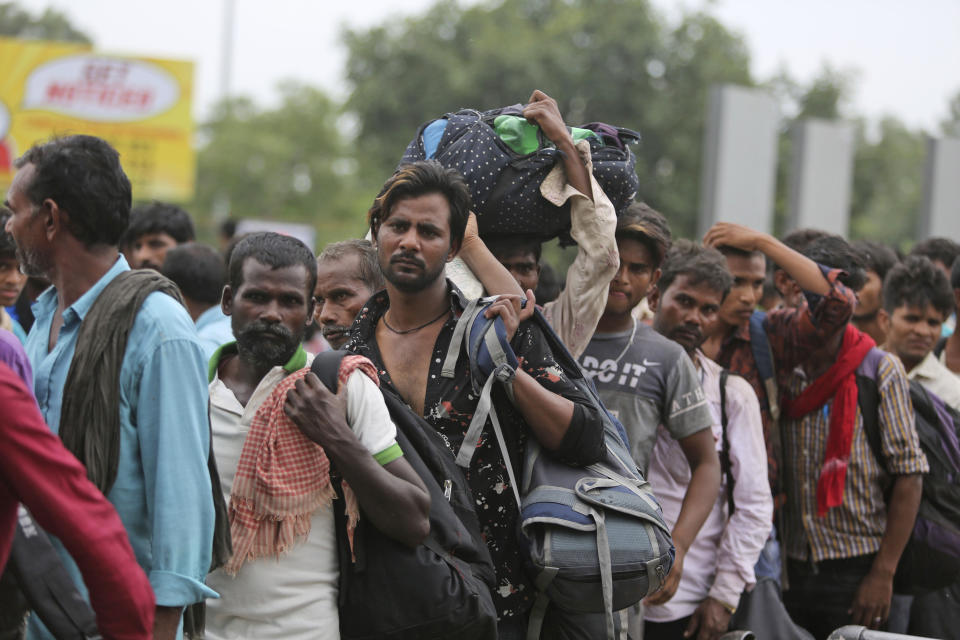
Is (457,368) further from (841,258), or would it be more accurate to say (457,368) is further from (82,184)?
(841,258)

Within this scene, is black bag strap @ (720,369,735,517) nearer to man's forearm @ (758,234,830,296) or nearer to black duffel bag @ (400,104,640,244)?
man's forearm @ (758,234,830,296)

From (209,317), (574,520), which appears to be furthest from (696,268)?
(209,317)

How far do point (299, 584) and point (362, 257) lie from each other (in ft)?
4.51

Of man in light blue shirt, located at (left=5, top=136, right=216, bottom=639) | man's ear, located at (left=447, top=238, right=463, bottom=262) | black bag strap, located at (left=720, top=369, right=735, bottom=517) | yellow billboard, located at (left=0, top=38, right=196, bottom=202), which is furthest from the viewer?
yellow billboard, located at (left=0, top=38, right=196, bottom=202)

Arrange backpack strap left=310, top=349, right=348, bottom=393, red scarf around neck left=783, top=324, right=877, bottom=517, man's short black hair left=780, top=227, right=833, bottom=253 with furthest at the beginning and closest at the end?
man's short black hair left=780, top=227, right=833, bottom=253 → red scarf around neck left=783, top=324, right=877, bottom=517 → backpack strap left=310, top=349, right=348, bottom=393

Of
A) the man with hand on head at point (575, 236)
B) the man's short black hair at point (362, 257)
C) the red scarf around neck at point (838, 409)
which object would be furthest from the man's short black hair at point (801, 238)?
the man's short black hair at point (362, 257)

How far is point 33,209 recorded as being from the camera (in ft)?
7.66

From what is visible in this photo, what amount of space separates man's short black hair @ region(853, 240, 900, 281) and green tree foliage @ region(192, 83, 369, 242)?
Result: 3628 centimetres

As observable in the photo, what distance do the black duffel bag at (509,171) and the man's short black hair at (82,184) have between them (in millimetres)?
1118

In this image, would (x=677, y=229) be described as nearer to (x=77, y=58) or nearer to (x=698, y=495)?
(x=77, y=58)

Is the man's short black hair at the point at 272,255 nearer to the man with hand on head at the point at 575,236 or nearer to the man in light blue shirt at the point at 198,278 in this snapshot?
the man with hand on head at the point at 575,236

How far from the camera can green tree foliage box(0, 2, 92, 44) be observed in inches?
1766

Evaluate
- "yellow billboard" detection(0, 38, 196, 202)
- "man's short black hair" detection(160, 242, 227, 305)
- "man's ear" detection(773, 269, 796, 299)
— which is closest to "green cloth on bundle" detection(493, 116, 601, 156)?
"man's ear" detection(773, 269, 796, 299)

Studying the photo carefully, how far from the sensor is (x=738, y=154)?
11.2 meters
